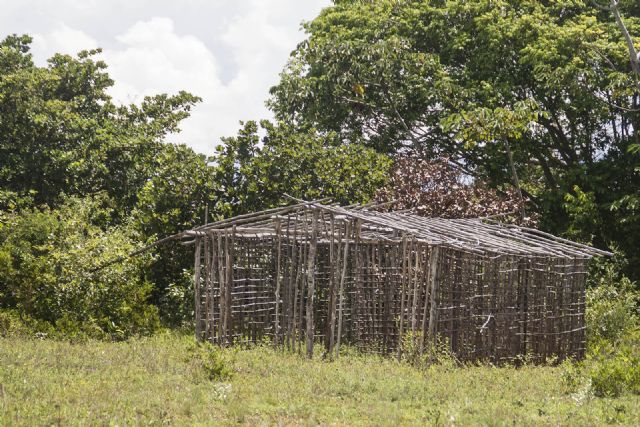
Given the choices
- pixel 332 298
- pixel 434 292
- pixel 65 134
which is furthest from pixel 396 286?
pixel 65 134

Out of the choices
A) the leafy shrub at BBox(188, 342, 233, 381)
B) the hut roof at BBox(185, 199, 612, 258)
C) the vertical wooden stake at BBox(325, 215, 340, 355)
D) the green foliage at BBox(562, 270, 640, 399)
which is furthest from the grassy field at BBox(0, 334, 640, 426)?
the hut roof at BBox(185, 199, 612, 258)

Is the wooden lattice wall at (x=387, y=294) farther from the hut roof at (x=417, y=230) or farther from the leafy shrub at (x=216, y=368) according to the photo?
the leafy shrub at (x=216, y=368)

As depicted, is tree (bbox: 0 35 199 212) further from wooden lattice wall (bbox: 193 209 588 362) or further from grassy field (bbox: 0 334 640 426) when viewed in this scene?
grassy field (bbox: 0 334 640 426)

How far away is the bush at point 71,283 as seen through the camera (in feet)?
48.3

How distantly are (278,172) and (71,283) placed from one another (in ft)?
16.4

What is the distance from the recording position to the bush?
14727 millimetres

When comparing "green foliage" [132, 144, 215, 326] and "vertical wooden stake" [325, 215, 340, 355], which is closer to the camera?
"vertical wooden stake" [325, 215, 340, 355]

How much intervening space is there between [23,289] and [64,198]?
541 centimetres

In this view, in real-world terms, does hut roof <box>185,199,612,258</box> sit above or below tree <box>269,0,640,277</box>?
below

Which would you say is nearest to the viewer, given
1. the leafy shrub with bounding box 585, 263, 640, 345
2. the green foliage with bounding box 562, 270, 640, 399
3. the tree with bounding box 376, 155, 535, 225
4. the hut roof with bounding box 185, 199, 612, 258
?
the green foliage with bounding box 562, 270, 640, 399

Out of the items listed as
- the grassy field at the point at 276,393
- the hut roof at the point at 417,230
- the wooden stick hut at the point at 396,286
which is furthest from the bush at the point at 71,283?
the grassy field at the point at 276,393

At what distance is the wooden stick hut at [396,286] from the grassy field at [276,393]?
806 millimetres

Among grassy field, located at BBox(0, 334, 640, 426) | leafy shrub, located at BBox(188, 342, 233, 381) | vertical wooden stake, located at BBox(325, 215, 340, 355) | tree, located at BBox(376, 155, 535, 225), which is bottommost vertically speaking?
grassy field, located at BBox(0, 334, 640, 426)

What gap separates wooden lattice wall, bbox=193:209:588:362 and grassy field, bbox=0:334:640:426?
0.75 metres
